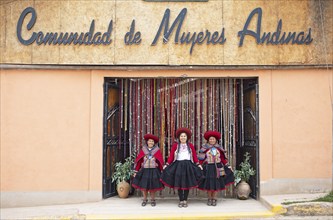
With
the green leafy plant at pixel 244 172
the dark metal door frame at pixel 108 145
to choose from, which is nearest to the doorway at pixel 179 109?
the dark metal door frame at pixel 108 145

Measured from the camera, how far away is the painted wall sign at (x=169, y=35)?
991 centimetres

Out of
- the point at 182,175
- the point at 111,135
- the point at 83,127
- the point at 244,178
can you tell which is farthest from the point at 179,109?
the point at 83,127

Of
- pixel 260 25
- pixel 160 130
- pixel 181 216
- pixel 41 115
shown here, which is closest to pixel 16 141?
pixel 41 115

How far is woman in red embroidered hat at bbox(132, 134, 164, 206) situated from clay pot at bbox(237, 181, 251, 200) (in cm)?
206

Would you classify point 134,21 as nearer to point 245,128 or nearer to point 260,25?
point 260,25

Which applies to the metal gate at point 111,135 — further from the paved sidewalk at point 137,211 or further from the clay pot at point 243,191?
the clay pot at point 243,191

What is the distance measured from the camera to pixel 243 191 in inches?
404

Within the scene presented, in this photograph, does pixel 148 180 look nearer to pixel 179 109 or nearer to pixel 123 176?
pixel 123 176

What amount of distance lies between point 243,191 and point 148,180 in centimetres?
247

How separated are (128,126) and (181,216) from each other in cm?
338

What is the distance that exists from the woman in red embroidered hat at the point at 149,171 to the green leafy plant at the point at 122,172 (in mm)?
884

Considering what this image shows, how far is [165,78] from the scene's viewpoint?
1039 cm

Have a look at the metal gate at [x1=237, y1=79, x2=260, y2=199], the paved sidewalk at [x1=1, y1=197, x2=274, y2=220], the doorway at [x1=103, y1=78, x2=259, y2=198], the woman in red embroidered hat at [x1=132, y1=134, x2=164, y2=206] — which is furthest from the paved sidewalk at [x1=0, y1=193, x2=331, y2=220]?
the doorway at [x1=103, y1=78, x2=259, y2=198]

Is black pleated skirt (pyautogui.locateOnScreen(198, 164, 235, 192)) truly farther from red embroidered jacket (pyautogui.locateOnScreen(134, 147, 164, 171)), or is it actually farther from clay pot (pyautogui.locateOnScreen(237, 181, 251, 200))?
red embroidered jacket (pyautogui.locateOnScreen(134, 147, 164, 171))
